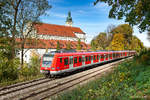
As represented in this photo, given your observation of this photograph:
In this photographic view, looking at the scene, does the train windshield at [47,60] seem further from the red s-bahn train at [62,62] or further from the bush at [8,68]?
the bush at [8,68]

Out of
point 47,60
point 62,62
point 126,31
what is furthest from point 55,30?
point 62,62

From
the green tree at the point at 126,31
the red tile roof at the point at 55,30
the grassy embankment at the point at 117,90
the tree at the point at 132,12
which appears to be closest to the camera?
the grassy embankment at the point at 117,90

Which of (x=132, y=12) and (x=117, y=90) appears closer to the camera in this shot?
(x=117, y=90)

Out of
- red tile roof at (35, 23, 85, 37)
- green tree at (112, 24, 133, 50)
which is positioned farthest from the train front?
green tree at (112, 24, 133, 50)

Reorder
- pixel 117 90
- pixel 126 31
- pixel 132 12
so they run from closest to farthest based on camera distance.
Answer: pixel 117 90 < pixel 132 12 < pixel 126 31

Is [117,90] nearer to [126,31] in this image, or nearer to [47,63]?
[47,63]

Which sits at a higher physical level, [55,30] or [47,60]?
[55,30]

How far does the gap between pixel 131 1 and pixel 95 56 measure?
10550 millimetres

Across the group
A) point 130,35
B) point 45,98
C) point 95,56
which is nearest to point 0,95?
point 45,98

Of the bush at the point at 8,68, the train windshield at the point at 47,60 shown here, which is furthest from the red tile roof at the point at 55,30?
the train windshield at the point at 47,60

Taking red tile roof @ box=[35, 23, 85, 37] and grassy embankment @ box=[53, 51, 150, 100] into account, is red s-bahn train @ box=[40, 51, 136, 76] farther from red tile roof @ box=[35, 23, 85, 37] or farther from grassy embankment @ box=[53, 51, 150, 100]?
red tile roof @ box=[35, 23, 85, 37]

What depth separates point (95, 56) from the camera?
19.7 metres

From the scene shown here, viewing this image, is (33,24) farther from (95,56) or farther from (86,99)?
(86,99)

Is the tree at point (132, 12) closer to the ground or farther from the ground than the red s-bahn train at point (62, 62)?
farther from the ground
